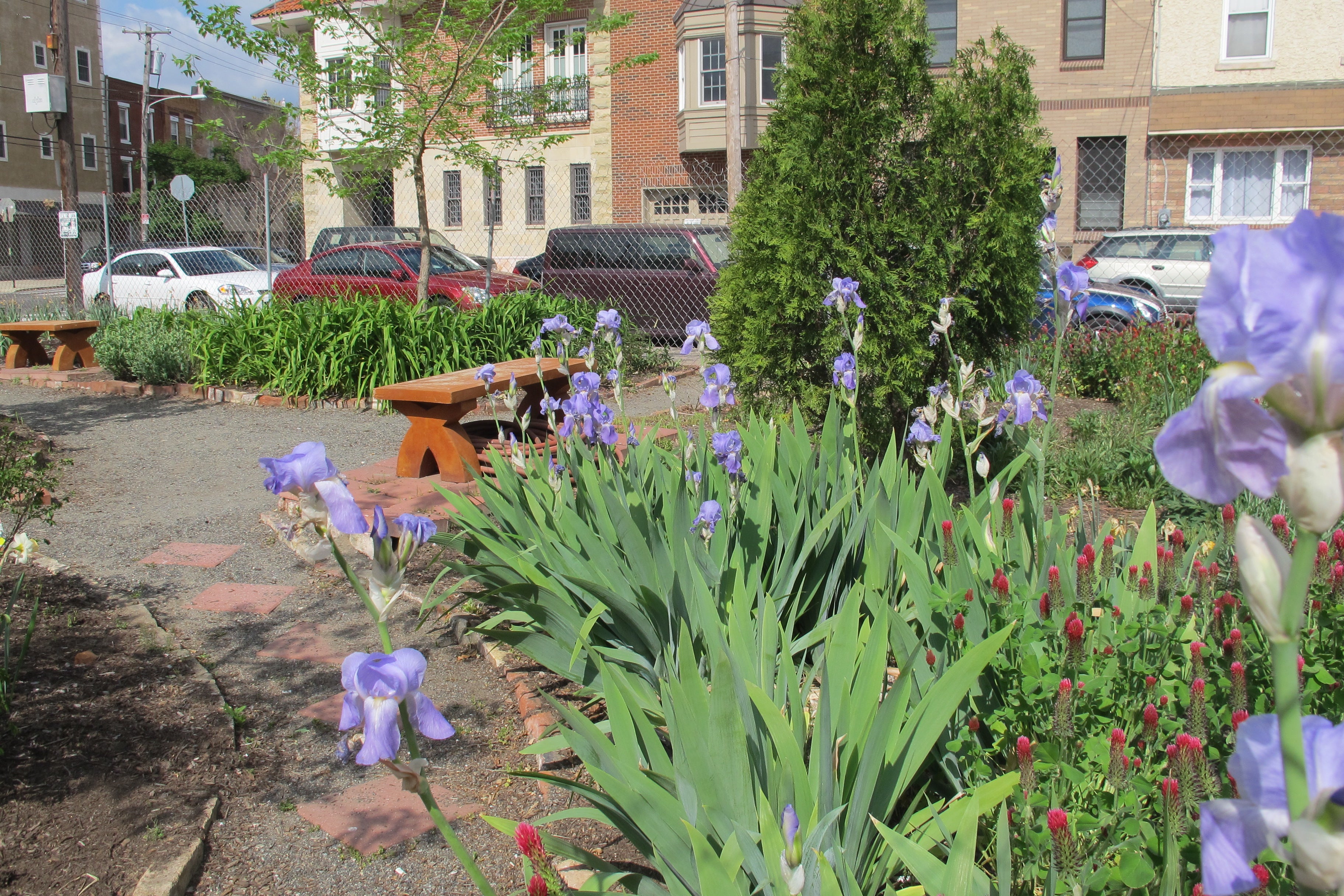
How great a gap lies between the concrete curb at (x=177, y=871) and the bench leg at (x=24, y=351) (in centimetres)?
1008

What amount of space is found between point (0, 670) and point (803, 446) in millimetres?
2367

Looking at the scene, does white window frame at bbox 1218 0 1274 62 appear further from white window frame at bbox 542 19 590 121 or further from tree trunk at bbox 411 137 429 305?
tree trunk at bbox 411 137 429 305

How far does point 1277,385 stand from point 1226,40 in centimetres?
2141

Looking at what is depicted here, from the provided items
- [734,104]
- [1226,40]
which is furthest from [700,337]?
[1226,40]

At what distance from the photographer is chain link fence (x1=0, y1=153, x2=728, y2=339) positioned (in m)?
11.9

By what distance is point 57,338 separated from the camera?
404 inches

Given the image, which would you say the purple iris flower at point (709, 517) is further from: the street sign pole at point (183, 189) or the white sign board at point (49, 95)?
the street sign pole at point (183, 189)

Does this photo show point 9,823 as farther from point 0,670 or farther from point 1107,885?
point 1107,885

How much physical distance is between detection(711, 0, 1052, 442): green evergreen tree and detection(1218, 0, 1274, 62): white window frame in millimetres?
16987

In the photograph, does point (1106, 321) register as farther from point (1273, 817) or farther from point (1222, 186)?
point (1222, 186)

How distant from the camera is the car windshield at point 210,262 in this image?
1512 cm

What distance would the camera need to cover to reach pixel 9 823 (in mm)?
2201

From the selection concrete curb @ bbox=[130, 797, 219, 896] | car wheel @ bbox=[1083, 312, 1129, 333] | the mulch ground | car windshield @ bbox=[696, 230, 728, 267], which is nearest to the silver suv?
car wheel @ bbox=[1083, 312, 1129, 333]

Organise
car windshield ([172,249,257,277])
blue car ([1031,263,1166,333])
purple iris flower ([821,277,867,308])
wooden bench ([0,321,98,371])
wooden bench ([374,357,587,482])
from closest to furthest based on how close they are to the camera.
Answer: purple iris flower ([821,277,867,308]), wooden bench ([374,357,587,482]), wooden bench ([0,321,98,371]), blue car ([1031,263,1166,333]), car windshield ([172,249,257,277])
